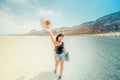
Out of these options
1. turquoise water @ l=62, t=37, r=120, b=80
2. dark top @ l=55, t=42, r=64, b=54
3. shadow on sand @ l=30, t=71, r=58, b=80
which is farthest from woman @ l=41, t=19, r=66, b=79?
turquoise water @ l=62, t=37, r=120, b=80

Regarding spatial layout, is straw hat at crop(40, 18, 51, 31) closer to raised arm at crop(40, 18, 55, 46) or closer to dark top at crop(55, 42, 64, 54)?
raised arm at crop(40, 18, 55, 46)

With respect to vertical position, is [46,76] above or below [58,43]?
below

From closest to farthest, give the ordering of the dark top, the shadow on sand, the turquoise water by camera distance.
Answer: the dark top
the shadow on sand
the turquoise water

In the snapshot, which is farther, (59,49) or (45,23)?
(59,49)

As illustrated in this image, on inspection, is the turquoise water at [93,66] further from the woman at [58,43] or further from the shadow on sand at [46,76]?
the woman at [58,43]

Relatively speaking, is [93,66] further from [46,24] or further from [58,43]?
[46,24]

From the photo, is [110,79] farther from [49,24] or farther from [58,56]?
[49,24]

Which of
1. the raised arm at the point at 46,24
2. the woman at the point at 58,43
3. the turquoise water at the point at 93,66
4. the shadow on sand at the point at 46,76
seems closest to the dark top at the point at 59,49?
the woman at the point at 58,43

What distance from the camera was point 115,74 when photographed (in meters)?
7.55

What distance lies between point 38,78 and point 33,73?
2.32ft

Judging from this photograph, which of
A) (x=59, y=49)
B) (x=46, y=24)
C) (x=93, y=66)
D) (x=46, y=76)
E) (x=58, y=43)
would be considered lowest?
(x=93, y=66)

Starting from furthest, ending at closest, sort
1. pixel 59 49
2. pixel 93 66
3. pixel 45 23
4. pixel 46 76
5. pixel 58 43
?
pixel 93 66
pixel 46 76
pixel 59 49
pixel 58 43
pixel 45 23

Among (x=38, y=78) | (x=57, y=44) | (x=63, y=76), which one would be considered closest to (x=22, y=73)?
(x=38, y=78)

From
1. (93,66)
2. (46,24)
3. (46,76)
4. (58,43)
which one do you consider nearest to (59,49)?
(58,43)
